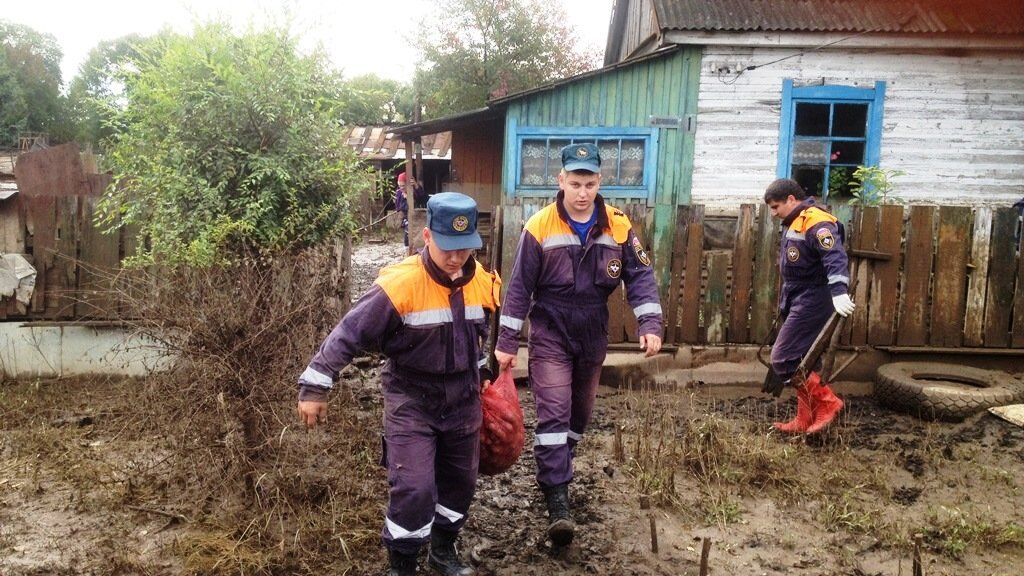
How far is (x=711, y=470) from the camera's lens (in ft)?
14.7

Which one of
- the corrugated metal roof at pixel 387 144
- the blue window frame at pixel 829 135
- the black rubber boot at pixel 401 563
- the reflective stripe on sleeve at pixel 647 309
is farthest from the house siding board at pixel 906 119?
the corrugated metal roof at pixel 387 144

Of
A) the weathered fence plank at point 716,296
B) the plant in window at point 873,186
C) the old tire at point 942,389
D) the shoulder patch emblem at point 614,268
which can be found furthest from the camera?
the plant in window at point 873,186

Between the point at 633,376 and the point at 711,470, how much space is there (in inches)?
76.1

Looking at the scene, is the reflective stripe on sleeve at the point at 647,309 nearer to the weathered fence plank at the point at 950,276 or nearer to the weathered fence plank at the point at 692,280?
the weathered fence plank at the point at 692,280

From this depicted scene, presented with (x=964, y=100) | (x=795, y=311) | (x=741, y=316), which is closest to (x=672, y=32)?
(x=964, y=100)

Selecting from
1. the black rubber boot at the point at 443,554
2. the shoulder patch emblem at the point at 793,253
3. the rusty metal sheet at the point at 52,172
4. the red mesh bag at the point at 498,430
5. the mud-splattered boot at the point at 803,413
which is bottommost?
the black rubber boot at the point at 443,554

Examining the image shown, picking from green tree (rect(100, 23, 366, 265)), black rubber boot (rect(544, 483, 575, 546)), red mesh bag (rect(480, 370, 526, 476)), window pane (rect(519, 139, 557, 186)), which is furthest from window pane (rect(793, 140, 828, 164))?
red mesh bag (rect(480, 370, 526, 476))

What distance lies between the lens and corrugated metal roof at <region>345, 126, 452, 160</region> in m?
22.4

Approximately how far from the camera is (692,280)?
20.9 ft

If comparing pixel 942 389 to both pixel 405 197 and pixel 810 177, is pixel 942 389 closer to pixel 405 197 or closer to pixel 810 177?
pixel 810 177

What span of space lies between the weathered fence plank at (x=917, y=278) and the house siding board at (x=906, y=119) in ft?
14.1

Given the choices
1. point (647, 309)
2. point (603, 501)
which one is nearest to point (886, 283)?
point (647, 309)

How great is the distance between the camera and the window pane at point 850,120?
10609 millimetres

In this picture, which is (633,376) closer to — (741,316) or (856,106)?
(741,316)
